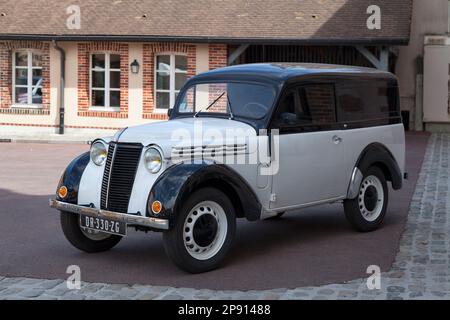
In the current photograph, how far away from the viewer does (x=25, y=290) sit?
20.8 ft

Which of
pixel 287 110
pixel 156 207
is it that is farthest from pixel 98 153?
pixel 287 110

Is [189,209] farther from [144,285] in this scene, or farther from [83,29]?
[83,29]

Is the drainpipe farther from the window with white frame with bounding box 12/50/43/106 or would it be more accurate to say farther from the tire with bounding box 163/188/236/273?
the tire with bounding box 163/188/236/273

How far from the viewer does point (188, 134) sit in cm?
728

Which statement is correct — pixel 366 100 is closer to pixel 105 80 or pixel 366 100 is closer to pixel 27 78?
pixel 105 80

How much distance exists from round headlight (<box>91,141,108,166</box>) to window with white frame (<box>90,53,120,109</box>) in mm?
16018

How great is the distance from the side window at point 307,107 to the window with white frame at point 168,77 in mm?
14557

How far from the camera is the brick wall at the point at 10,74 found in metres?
23.7

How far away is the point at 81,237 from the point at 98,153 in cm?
87

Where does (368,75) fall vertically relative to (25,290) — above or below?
above

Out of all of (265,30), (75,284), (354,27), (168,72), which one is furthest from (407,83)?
(75,284)

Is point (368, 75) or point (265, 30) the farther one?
point (265, 30)
